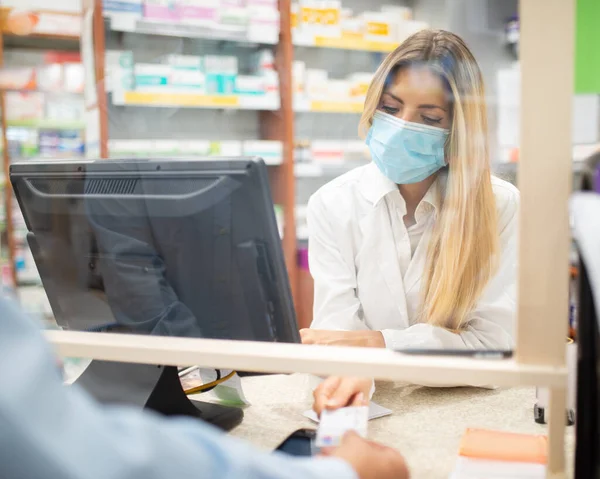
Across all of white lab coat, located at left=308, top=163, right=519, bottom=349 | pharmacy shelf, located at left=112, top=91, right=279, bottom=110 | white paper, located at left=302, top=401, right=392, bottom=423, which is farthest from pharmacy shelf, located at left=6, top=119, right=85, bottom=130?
white paper, located at left=302, top=401, right=392, bottom=423

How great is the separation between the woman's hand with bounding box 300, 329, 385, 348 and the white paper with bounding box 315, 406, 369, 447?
337 millimetres

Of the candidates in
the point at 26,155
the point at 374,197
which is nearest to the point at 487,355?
the point at 374,197

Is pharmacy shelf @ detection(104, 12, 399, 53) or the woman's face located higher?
pharmacy shelf @ detection(104, 12, 399, 53)

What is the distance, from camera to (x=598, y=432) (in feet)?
2.38

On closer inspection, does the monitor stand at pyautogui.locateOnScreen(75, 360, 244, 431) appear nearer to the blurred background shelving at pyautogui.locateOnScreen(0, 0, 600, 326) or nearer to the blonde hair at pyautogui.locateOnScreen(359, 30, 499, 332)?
the blonde hair at pyautogui.locateOnScreen(359, 30, 499, 332)

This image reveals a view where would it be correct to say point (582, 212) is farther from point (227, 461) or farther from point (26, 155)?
point (26, 155)

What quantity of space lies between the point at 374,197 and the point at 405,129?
0.84ft

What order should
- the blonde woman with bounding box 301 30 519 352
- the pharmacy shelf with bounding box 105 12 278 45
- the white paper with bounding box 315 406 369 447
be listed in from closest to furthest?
Answer: the white paper with bounding box 315 406 369 447 → the blonde woman with bounding box 301 30 519 352 → the pharmacy shelf with bounding box 105 12 278 45

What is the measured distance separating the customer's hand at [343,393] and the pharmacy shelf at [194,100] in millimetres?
2560

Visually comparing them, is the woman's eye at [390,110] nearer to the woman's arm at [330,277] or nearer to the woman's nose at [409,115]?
the woman's nose at [409,115]

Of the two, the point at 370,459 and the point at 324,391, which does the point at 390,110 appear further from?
the point at 370,459

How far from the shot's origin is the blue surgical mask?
149cm

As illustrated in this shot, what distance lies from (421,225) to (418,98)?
36 cm

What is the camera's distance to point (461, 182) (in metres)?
1.51
